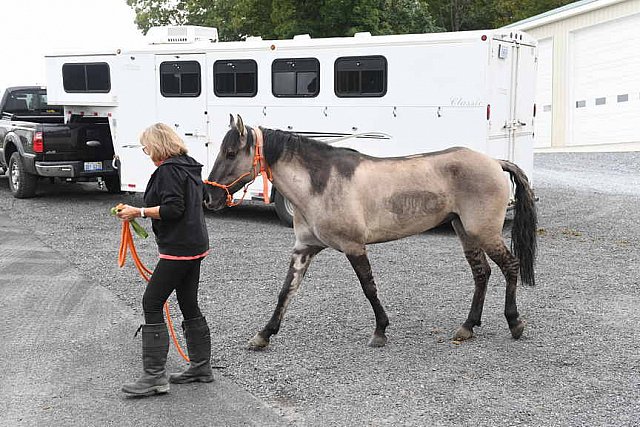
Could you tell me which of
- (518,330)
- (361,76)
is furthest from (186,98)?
(518,330)

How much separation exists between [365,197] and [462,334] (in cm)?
134

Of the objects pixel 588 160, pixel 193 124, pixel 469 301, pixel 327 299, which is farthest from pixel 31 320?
pixel 588 160

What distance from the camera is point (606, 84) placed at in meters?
23.8

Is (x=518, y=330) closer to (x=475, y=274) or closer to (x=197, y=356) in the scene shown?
(x=475, y=274)

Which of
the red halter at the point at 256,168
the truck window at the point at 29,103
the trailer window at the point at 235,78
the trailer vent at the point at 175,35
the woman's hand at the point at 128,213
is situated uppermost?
the trailer vent at the point at 175,35

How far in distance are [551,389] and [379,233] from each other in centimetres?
180

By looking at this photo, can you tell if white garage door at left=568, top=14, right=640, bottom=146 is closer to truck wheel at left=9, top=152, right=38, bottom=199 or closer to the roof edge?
the roof edge

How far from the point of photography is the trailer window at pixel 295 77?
12133 millimetres

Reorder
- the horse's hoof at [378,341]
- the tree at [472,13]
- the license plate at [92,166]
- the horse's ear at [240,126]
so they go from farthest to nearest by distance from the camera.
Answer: the tree at [472,13], the license plate at [92,166], the horse's hoof at [378,341], the horse's ear at [240,126]

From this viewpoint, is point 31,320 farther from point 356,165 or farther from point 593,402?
point 593,402

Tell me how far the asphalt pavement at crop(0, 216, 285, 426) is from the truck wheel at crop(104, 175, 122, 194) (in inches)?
305

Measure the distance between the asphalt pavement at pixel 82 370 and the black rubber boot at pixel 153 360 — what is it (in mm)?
75

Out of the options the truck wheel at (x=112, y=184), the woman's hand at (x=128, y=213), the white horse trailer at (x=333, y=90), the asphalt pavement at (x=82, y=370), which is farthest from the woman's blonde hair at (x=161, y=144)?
the truck wheel at (x=112, y=184)

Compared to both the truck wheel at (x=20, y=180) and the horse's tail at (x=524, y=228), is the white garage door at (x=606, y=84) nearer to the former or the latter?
the truck wheel at (x=20, y=180)
